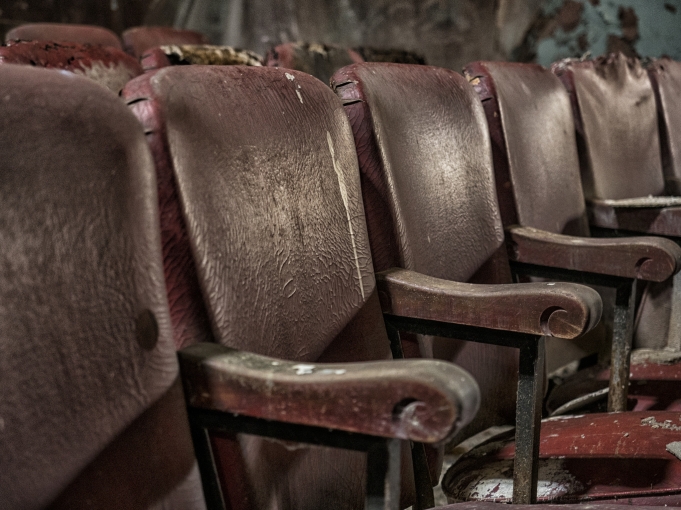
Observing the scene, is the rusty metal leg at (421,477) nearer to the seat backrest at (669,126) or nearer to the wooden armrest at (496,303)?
the wooden armrest at (496,303)

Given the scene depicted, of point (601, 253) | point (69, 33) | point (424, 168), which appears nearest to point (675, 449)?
point (601, 253)

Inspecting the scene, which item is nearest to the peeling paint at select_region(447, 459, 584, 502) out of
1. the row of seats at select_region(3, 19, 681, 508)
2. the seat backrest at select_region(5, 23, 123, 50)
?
the row of seats at select_region(3, 19, 681, 508)

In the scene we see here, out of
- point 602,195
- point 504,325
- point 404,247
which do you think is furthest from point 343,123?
point 602,195

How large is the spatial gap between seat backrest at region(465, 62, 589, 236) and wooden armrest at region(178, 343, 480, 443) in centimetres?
74

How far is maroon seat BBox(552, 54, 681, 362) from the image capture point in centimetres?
147

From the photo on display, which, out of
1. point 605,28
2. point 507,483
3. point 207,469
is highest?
point 207,469

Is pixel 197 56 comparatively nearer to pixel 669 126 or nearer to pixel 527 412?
pixel 527 412

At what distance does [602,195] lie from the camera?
161cm

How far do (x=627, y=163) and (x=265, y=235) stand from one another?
52.2 inches

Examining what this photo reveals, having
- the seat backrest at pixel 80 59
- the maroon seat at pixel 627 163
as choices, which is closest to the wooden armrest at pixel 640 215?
the maroon seat at pixel 627 163

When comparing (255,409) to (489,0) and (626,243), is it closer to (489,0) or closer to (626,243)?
(626,243)

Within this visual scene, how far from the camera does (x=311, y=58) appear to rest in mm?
1696

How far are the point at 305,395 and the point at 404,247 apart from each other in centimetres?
41

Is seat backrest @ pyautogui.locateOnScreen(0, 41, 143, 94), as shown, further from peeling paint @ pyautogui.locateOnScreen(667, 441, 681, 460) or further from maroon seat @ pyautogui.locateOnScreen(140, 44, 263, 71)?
peeling paint @ pyautogui.locateOnScreen(667, 441, 681, 460)
